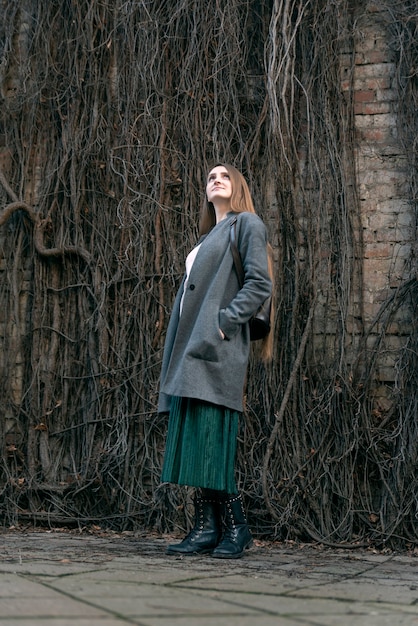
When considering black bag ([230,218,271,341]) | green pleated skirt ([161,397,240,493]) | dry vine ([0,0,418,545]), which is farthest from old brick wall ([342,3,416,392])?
green pleated skirt ([161,397,240,493])

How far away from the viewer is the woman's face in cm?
416

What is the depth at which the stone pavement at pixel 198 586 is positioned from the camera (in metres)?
2.61

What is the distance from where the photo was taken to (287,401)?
4.80 m

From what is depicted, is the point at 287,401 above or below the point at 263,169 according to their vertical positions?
below

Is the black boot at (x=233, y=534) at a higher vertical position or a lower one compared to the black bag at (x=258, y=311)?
lower

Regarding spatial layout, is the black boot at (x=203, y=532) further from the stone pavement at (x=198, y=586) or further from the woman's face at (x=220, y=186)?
the woman's face at (x=220, y=186)

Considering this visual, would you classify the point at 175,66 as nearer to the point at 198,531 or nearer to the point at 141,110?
the point at 141,110

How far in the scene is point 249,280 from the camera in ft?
12.8

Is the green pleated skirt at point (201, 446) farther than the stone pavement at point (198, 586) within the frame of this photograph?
Yes

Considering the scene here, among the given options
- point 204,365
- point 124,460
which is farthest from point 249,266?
point 124,460

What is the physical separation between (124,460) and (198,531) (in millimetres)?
1172

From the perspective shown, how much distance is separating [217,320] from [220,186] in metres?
0.63

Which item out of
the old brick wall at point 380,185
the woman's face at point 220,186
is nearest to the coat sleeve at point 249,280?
the woman's face at point 220,186

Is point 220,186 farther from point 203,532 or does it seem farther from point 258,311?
point 203,532
